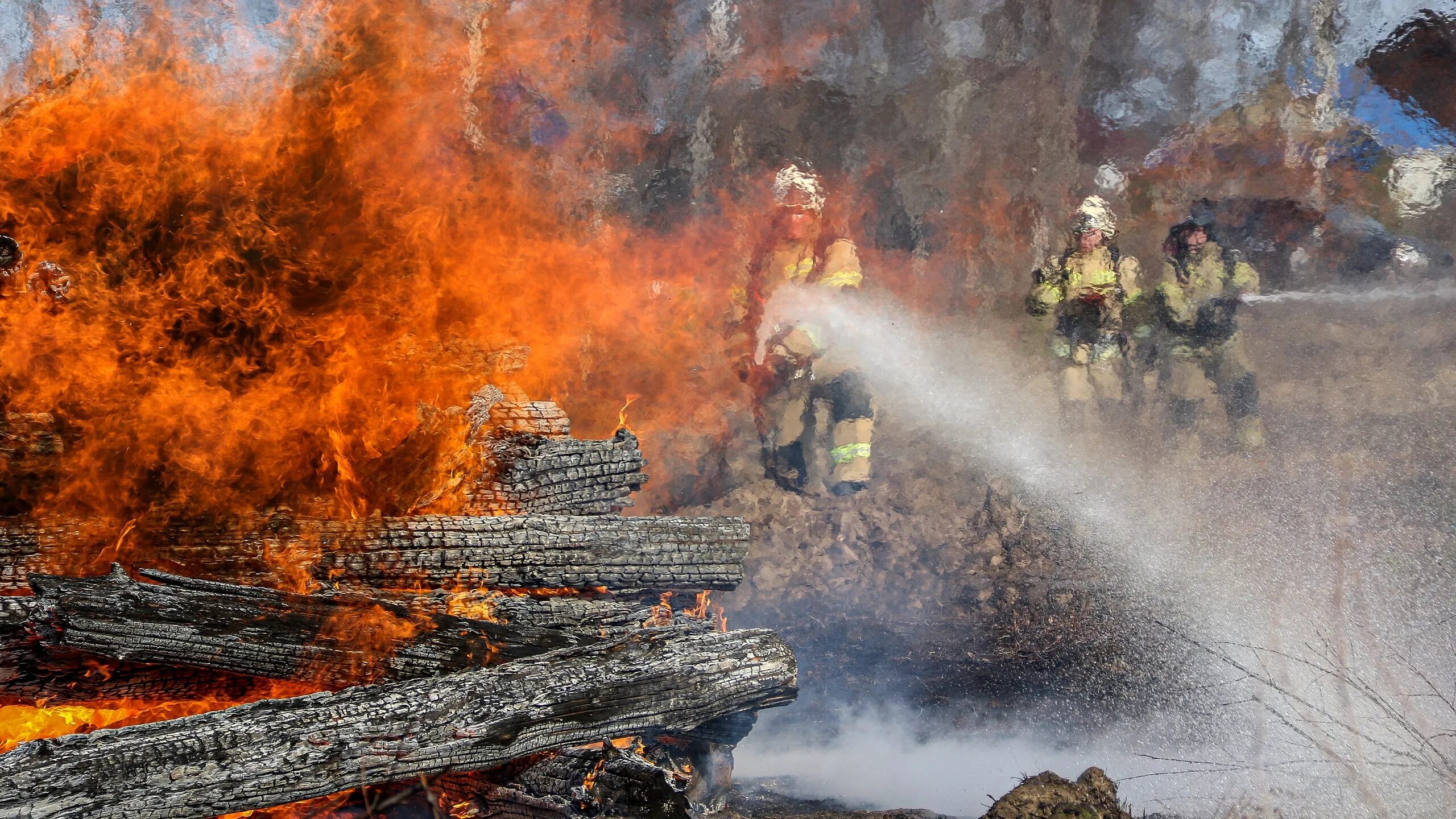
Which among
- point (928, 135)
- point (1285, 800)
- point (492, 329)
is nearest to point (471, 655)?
point (492, 329)

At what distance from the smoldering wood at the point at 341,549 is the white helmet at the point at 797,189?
481 centimetres

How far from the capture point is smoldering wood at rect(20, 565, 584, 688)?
4.04 m

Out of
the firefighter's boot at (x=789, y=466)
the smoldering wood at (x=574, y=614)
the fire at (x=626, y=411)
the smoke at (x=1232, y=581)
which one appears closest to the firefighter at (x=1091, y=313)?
the smoke at (x=1232, y=581)

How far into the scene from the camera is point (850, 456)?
8.37 metres

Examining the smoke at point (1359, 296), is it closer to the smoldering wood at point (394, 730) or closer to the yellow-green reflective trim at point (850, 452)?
the yellow-green reflective trim at point (850, 452)

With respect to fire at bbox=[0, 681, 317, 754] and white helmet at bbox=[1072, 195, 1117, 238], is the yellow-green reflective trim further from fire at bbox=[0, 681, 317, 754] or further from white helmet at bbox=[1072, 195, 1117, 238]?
fire at bbox=[0, 681, 317, 754]

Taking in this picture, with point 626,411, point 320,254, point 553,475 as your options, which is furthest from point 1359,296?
point 320,254

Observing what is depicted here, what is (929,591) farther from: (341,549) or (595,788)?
(341,549)

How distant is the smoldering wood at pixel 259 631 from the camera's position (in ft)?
13.3

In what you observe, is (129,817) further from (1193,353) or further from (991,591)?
(1193,353)

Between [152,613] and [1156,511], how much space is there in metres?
7.91

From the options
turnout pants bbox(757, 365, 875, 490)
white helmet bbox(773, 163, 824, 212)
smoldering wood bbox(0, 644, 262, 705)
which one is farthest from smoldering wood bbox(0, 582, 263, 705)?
white helmet bbox(773, 163, 824, 212)

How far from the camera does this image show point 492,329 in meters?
7.96

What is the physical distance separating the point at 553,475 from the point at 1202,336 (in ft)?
21.4
